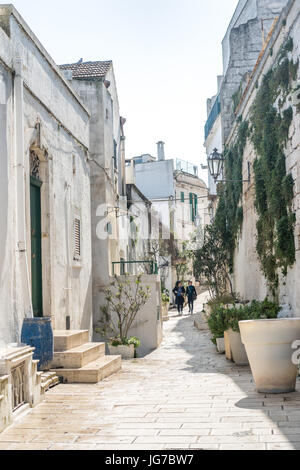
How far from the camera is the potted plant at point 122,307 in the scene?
1350 centimetres

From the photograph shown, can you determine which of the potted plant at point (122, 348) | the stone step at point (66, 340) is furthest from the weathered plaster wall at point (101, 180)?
the stone step at point (66, 340)

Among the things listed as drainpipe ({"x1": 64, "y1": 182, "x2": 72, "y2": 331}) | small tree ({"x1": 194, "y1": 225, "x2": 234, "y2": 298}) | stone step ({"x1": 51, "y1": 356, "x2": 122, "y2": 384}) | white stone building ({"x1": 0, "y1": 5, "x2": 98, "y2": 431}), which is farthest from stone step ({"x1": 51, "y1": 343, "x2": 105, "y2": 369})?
small tree ({"x1": 194, "y1": 225, "x2": 234, "y2": 298})

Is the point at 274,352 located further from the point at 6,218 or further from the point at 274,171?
the point at 274,171

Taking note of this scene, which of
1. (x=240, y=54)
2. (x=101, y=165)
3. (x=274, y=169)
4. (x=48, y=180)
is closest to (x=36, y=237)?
(x=48, y=180)

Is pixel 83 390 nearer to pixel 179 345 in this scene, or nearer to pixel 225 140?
pixel 179 345

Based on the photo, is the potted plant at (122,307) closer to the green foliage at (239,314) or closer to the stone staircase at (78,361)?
the green foliage at (239,314)

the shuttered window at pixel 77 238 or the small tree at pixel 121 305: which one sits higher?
the shuttered window at pixel 77 238

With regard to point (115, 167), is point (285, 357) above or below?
below

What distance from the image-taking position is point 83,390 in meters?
7.73

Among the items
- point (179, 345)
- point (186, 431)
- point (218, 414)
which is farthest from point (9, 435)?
point (179, 345)

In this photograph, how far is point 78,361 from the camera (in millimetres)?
8609

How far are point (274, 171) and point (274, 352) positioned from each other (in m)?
4.03

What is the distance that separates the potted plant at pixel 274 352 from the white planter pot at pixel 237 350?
11.7 ft
